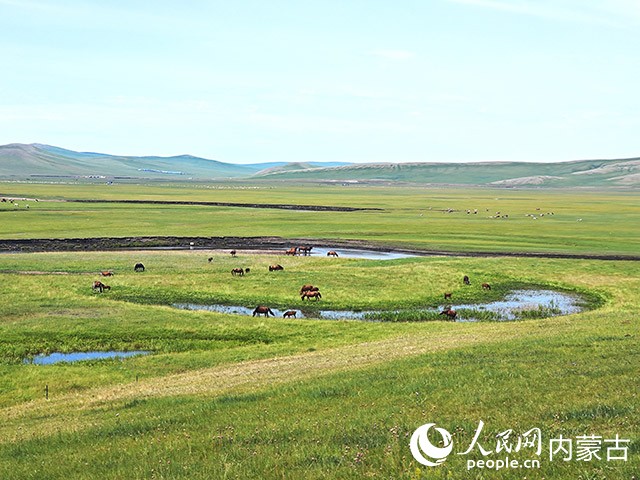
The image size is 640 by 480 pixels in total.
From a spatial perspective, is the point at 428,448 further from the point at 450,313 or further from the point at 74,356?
the point at 450,313

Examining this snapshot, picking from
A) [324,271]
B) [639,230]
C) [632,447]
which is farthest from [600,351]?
[639,230]

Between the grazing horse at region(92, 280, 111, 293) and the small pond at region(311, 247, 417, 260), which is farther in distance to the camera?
the small pond at region(311, 247, 417, 260)

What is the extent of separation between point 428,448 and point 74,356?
26738 millimetres

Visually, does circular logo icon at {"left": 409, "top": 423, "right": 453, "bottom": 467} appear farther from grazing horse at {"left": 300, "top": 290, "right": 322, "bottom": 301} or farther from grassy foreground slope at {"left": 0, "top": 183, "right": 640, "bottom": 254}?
grassy foreground slope at {"left": 0, "top": 183, "right": 640, "bottom": 254}

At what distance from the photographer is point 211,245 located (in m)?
83.6

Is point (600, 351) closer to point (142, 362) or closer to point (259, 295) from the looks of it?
point (142, 362)

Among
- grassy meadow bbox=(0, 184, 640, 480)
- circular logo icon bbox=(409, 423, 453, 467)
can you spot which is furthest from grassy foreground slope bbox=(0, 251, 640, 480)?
circular logo icon bbox=(409, 423, 453, 467)

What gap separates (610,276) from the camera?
58.6 m

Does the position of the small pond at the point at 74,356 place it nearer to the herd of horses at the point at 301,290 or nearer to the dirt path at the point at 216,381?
the dirt path at the point at 216,381

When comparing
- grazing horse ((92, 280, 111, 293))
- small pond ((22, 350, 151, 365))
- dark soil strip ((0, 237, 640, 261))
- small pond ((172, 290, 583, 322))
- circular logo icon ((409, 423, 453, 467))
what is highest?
circular logo icon ((409, 423, 453, 467))

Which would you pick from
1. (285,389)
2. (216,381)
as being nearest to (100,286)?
(216,381)

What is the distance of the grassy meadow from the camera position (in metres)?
12.7

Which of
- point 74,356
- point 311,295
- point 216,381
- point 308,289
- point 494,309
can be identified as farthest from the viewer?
point 308,289

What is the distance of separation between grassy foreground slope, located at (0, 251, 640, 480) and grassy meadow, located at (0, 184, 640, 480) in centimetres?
8
